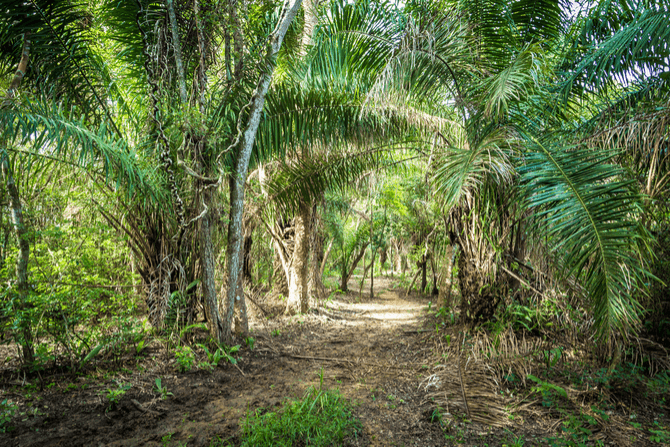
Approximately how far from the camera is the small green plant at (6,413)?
2.72 metres

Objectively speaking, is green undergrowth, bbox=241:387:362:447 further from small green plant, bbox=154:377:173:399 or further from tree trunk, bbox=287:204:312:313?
tree trunk, bbox=287:204:312:313

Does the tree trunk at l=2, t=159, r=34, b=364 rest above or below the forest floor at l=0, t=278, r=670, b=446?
above

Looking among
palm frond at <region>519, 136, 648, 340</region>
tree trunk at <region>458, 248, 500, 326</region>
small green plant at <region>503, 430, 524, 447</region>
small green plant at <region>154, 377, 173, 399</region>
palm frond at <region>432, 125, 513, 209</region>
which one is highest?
palm frond at <region>432, 125, 513, 209</region>

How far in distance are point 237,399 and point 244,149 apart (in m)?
3.15

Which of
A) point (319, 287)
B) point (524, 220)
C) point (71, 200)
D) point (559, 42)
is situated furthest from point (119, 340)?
point (559, 42)

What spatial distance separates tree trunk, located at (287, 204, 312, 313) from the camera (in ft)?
25.0

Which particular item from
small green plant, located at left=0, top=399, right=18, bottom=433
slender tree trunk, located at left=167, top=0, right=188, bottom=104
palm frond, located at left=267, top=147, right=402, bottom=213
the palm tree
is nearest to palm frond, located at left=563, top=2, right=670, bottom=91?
the palm tree

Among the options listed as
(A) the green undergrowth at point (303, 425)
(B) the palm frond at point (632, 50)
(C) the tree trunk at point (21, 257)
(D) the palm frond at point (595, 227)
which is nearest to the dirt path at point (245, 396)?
(A) the green undergrowth at point (303, 425)

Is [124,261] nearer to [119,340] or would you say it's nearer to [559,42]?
[119,340]

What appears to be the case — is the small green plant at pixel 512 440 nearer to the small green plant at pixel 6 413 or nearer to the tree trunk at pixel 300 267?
the small green plant at pixel 6 413

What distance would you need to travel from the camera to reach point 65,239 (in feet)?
12.7

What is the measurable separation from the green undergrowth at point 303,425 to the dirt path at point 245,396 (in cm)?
13

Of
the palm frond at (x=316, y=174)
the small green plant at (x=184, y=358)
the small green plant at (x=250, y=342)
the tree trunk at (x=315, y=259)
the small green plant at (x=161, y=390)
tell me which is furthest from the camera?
the tree trunk at (x=315, y=259)

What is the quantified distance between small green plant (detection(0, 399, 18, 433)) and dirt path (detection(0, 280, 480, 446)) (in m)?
0.08
